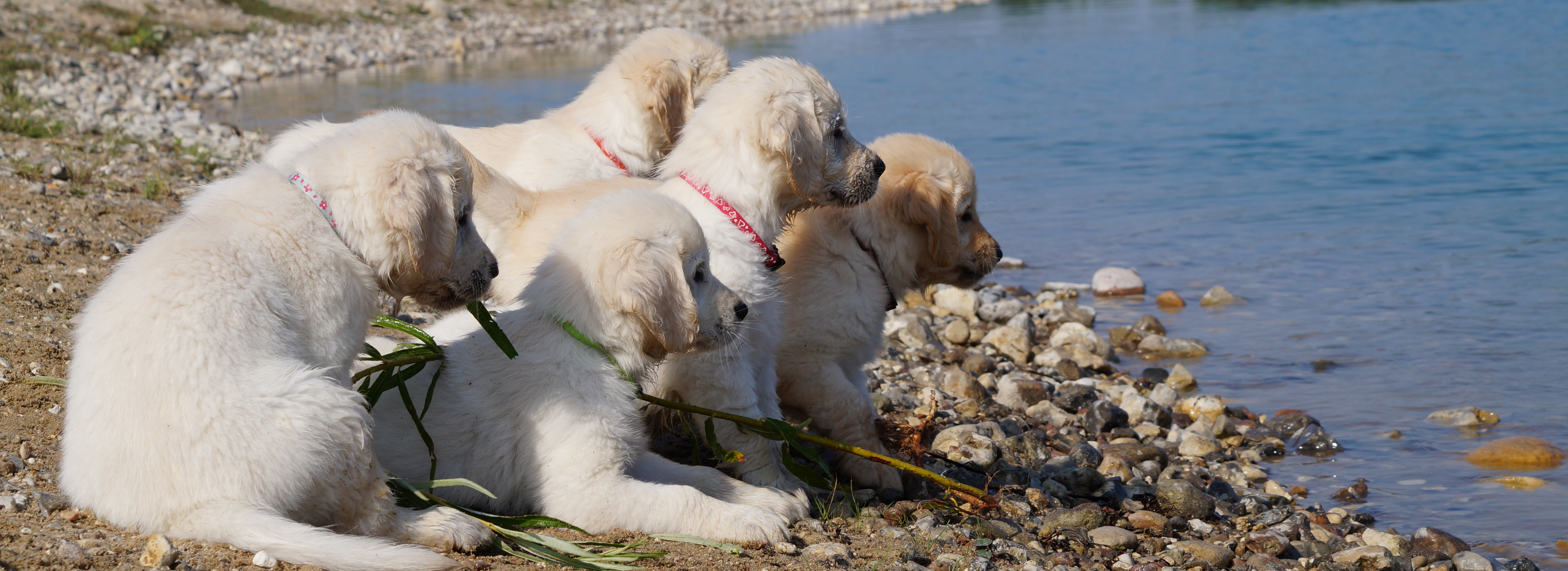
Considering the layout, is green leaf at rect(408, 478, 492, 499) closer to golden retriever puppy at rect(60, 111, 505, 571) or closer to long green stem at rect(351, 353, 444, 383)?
golden retriever puppy at rect(60, 111, 505, 571)

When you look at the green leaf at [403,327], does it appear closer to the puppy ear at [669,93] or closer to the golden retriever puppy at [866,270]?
the golden retriever puppy at [866,270]

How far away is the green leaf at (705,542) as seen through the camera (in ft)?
12.2

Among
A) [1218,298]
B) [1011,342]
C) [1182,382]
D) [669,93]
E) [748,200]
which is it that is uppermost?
[669,93]

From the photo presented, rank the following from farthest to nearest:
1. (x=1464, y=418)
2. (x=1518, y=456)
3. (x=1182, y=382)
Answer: (x=1182, y=382) < (x=1464, y=418) < (x=1518, y=456)

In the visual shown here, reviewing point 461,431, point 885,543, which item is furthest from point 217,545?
point 885,543

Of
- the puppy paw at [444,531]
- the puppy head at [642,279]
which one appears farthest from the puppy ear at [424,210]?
the puppy paw at [444,531]

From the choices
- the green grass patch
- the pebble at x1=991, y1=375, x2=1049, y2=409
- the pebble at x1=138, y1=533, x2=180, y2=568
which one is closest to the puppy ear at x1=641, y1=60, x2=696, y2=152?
the pebble at x1=991, y1=375, x2=1049, y2=409

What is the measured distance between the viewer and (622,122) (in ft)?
19.6

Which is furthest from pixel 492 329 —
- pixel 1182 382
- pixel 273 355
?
pixel 1182 382

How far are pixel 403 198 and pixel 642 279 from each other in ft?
2.42

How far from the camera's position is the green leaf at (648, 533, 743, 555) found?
3.71 meters

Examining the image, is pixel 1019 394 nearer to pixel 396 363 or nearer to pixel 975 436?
pixel 975 436

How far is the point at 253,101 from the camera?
1739 centimetres

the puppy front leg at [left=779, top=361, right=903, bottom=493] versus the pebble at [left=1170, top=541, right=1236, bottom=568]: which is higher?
the puppy front leg at [left=779, top=361, right=903, bottom=493]
